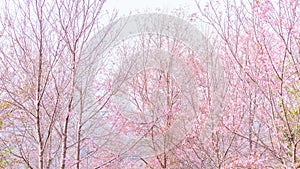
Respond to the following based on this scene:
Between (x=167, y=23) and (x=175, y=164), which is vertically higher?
(x=167, y=23)

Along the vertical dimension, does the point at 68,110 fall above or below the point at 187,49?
below

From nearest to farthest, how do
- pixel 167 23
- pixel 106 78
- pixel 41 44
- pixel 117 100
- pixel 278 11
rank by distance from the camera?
pixel 41 44, pixel 278 11, pixel 106 78, pixel 117 100, pixel 167 23

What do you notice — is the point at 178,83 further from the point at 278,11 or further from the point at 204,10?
the point at 278,11

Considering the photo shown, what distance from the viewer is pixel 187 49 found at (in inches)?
256

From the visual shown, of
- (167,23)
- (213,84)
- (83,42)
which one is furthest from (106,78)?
(167,23)

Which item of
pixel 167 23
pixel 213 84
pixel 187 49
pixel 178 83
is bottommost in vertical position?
pixel 213 84

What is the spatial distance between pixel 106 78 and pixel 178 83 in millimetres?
1738

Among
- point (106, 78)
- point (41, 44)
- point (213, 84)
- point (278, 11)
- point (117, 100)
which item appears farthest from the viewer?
point (117, 100)

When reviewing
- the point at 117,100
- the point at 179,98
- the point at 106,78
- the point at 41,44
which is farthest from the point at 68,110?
the point at 179,98

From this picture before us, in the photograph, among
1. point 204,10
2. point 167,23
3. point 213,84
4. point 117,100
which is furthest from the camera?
point 167,23

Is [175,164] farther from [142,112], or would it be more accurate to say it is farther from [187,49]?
[187,49]

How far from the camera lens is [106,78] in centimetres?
467

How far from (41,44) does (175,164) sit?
4.00 metres

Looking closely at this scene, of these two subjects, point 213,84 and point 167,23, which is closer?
point 213,84
